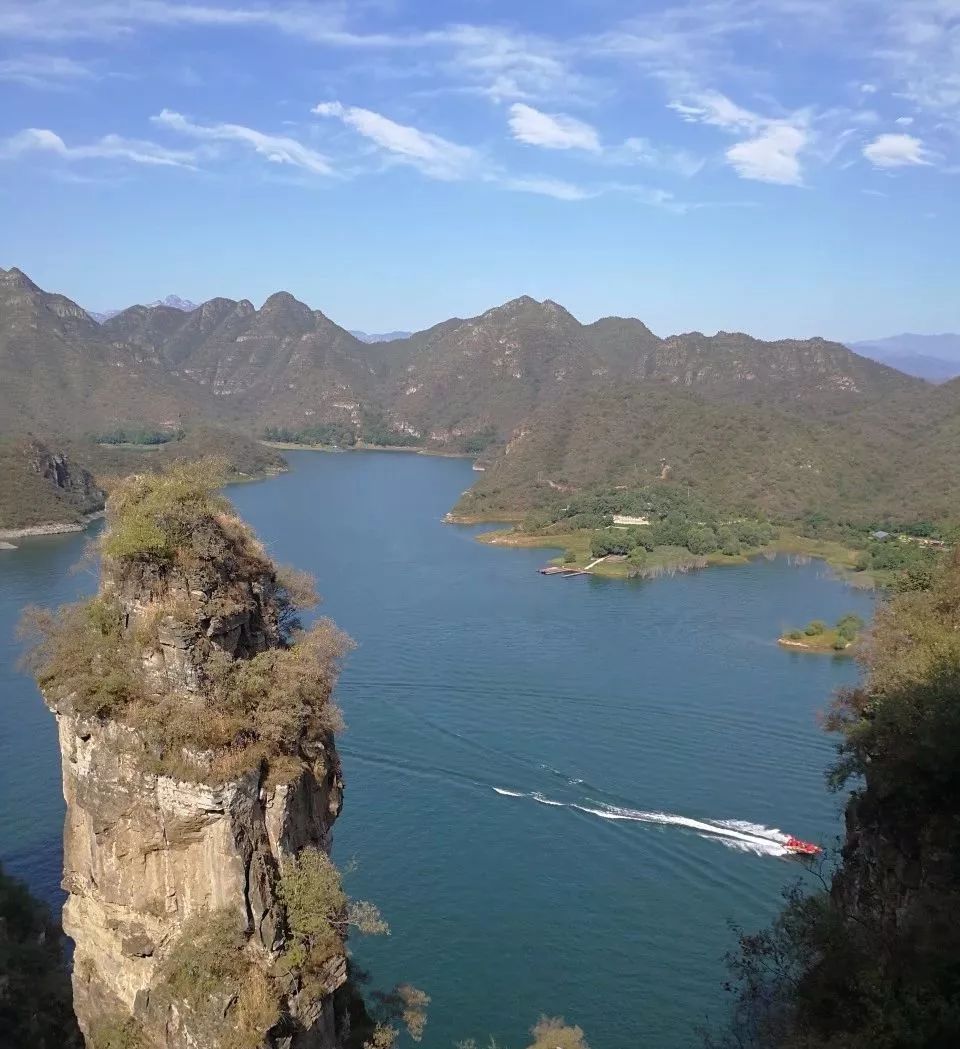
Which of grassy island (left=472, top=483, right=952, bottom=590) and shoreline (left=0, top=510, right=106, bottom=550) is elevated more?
grassy island (left=472, top=483, right=952, bottom=590)

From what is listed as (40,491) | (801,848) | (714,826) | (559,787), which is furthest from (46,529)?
(801,848)

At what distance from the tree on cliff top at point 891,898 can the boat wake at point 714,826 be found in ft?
23.1

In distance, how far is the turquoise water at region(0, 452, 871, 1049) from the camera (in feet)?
58.7

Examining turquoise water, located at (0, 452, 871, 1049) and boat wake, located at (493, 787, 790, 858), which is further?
boat wake, located at (493, 787, 790, 858)

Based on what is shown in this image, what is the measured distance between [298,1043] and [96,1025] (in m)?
2.26

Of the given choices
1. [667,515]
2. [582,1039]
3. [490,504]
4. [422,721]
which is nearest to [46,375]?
[490,504]

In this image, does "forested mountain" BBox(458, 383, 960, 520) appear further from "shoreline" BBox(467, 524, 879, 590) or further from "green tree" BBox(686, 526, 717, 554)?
"green tree" BBox(686, 526, 717, 554)

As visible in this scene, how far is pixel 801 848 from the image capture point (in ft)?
70.1

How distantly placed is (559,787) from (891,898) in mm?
13808

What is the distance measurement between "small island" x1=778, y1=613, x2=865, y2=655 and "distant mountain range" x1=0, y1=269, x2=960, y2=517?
31.6 meters

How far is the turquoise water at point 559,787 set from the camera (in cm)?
1791

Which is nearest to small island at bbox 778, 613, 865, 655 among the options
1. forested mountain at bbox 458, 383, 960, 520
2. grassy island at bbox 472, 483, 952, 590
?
grassy island at bbox 472, 483, 952, 590

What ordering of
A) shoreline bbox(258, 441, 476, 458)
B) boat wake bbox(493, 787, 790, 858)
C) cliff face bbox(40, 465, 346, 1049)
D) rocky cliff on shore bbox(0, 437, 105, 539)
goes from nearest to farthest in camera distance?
cliff face bbox(40, 465, 346, 1049) < boat wake bbox(493, 787, 790, 858) < rocky cliff on shore bbox(0, 437, 105, 539) < shoreline bbox(258, 441, 476, 458)

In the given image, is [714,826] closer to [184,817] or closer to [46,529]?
[184,817]
